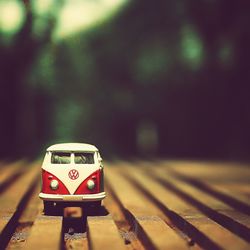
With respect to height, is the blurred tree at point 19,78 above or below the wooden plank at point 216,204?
above

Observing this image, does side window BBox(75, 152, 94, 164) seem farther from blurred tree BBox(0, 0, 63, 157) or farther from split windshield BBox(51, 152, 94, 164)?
blurred tree BBox(0, 0, 63, 157)

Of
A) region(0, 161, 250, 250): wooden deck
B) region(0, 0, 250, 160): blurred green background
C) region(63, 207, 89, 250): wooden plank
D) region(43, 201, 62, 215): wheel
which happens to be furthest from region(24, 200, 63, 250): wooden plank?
region(0, 0, 250, 160): blurred green background

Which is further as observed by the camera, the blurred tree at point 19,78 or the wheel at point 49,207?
the blurred tree at point 19,78

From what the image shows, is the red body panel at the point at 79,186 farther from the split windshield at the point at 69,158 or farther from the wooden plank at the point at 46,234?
the wooden plank at the point at 46,234

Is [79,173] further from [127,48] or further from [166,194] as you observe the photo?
[127,48]

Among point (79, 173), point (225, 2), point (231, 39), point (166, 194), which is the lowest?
point (166, 194)

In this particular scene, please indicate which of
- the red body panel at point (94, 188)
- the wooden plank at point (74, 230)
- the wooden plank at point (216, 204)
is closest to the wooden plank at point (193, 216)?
the wooden plank at point (216, 204)

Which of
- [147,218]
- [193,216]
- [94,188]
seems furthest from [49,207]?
[193,216]

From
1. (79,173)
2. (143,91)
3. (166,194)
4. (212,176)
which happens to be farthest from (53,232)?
(143,91)
